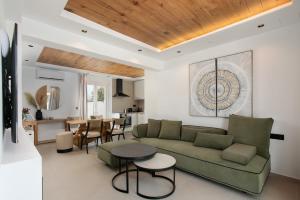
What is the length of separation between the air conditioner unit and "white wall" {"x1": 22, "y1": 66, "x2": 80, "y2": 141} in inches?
4.8

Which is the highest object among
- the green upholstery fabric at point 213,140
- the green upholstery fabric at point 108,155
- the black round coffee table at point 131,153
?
the green upholstery fabric at point 213,140

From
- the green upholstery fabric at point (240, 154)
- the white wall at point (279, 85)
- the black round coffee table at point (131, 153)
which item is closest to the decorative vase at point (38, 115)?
the black round coffee table at point (131, 153)

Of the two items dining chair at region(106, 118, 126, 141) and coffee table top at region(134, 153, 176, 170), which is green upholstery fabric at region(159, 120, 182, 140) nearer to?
coffee table top at region(134, 153, 176, 170)

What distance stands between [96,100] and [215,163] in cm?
555

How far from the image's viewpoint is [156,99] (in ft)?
16.2

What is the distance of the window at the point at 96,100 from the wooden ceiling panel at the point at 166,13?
166 inches

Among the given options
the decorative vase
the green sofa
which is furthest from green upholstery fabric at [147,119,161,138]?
the decorative vase

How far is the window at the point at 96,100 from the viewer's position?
6594 mm

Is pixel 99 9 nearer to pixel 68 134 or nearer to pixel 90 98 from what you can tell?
pixel 68 134

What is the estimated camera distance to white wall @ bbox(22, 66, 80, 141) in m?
5.03

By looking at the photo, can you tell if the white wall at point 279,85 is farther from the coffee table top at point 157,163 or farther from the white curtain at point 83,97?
the white curtain at point 83,97

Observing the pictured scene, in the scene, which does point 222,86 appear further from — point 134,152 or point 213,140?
point 134,152

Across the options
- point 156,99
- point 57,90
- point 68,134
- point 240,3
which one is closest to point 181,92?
point 156,99

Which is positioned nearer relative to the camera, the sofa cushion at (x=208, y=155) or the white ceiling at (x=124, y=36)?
the white ceiling at (x=124, y=36)
